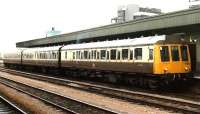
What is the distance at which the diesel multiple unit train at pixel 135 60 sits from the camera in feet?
70.9

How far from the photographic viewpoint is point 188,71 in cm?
2225

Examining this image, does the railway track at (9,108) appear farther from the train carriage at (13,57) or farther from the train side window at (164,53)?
the train carriage at (13,57)

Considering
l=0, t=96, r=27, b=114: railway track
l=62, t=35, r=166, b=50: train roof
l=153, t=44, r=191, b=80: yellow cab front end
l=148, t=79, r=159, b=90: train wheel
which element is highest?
l=62, t=35, r=166, b=50: train roof

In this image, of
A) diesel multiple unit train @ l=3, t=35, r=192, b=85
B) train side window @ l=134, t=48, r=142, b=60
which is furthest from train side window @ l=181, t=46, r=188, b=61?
train side window @ l=134, t=48, r=142, b=60

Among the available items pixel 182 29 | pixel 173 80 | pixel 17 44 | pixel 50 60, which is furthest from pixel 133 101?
pixel 17 44

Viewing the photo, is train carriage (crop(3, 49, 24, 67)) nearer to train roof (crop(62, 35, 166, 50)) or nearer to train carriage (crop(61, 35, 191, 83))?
train roof (crop(62, 35, 166, 50))

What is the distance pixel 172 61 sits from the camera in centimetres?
2202

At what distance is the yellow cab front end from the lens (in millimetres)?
21453

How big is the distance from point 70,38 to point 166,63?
26.4m

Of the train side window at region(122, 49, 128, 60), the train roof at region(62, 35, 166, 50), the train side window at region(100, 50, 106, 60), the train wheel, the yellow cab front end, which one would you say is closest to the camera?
the yellow cab front end

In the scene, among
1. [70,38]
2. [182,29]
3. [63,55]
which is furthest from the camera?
[70,38]

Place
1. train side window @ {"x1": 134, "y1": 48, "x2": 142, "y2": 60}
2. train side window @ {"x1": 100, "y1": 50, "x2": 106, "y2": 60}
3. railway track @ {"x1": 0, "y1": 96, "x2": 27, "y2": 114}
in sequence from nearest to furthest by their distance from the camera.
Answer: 1. railway track @ {"x1": 0, "y1": 96, "x2": 27, "y2": 114}
2. train side window @ {"x1": 134, "y1": 48, "x2": 142, "y2": 60}
3. train side window @ {"x1": 100, "y1": 50, "x2": 106, "y2": 60}

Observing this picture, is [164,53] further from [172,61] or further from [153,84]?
[153,84]

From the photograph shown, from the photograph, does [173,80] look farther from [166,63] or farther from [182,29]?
[182,29]
